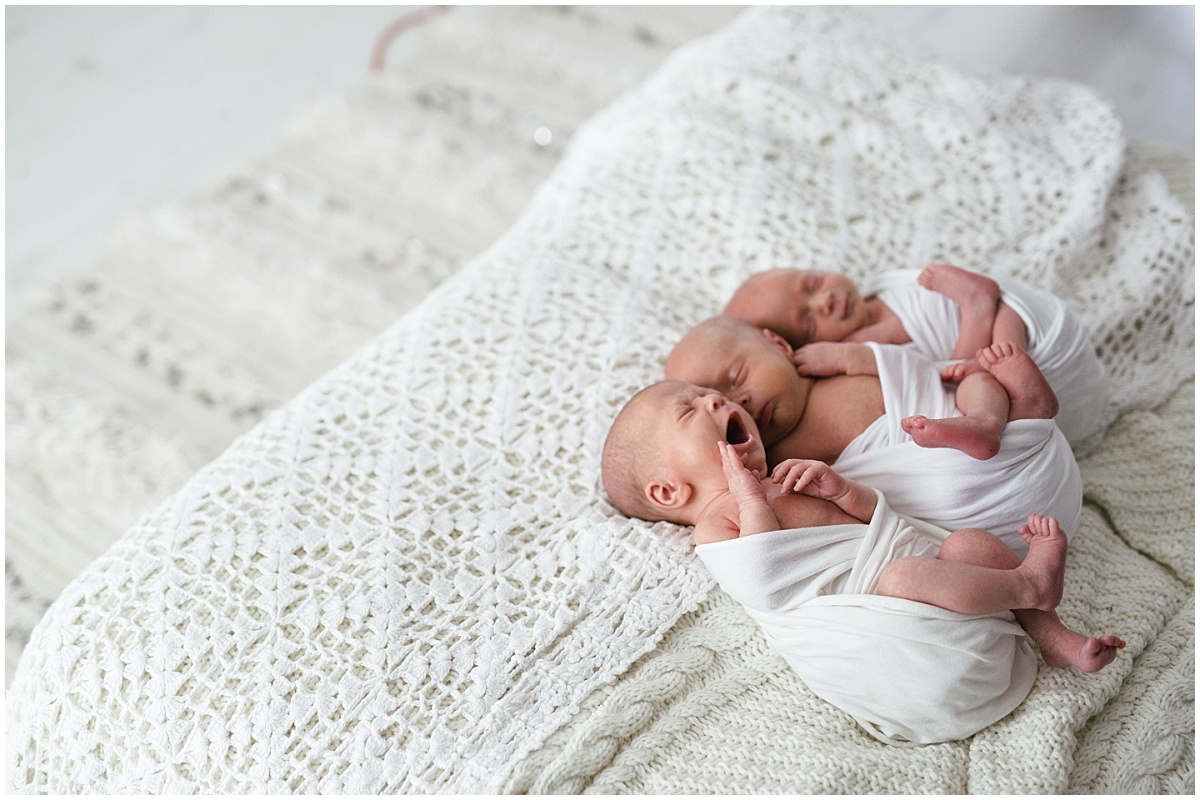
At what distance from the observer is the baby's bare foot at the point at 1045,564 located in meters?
0.99

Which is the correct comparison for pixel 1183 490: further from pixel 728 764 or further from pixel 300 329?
pixel 300 329

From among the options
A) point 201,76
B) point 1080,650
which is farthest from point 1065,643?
point 201,76

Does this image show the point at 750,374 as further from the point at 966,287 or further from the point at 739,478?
the point at 966,287

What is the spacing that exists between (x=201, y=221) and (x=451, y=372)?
1040 mm

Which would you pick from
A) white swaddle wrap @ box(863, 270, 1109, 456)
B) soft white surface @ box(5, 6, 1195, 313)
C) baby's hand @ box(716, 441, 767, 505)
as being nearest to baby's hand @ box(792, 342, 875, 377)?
white swaddle wrap @ box(863, 270, 1109, 456)

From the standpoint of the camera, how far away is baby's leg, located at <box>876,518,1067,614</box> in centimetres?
97

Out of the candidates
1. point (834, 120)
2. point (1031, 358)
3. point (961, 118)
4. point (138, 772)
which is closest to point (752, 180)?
point (834, 120)

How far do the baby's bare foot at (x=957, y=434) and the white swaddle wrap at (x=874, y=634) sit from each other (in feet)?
0.29

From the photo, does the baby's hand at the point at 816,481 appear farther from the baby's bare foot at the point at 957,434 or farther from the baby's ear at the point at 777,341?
the baby's ear at the point at 777,341

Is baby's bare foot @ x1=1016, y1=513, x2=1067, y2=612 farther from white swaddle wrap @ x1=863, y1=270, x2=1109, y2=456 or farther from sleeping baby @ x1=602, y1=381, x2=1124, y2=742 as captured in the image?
white swaddle wrap @ x1=863, y1=270, x2=1109, y2=456

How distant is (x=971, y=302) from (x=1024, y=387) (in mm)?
173

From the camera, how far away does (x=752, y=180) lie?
1525 millimetres

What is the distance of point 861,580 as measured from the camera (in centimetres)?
102

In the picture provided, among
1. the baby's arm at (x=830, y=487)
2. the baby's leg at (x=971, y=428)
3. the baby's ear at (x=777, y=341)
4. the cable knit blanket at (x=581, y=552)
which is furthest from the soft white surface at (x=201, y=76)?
the baby's arm at (x=830, y=487)
